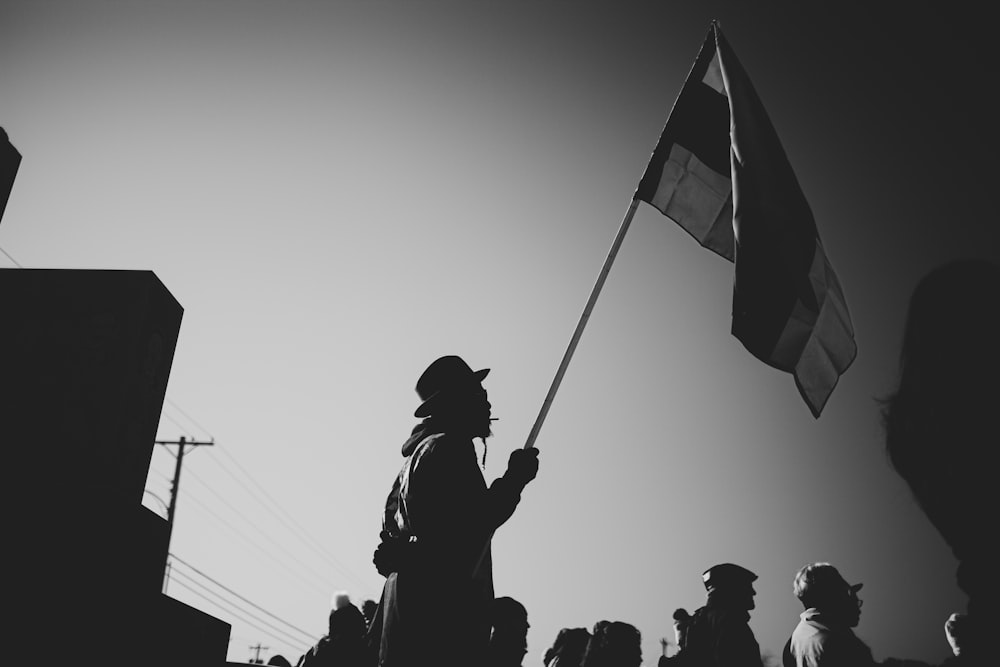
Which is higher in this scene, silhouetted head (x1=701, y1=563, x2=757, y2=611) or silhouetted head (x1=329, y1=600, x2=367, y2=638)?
silhouetted head (x1=701, y1=563, x2=757, y2=611)

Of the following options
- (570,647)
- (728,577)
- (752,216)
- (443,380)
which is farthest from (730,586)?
(443,380)

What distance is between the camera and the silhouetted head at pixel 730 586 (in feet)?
21.0

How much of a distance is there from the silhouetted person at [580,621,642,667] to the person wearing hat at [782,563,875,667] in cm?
272

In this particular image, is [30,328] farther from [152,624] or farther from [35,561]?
[152,624]

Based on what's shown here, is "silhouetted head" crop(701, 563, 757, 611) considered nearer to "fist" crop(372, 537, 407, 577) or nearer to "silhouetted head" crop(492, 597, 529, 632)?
"silhouetted head" crop(492, 597, 529, 632)

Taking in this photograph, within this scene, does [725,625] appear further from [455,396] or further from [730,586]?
[455,396]

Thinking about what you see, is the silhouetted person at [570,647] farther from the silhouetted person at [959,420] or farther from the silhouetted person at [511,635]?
the silhouetted person at [959,420]

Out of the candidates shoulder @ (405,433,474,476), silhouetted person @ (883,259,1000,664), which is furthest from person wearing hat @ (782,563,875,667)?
silhouetted person @ (883,259,1000,664)

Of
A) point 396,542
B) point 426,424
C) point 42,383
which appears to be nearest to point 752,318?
point 426,424

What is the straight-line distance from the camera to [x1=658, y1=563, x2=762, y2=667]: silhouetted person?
6.15 m

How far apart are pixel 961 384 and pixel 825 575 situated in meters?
3.55

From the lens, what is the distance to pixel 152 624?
3.33 meters

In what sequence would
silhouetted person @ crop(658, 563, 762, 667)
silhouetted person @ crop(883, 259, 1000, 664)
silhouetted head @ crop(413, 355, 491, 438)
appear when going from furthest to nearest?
silhouetted person @ crop(658, 563, 762, 667) < silhouetted head @ crop(413, 355, 491, 438) < silhouetted person @ crop(883, 259, 1000, 664)

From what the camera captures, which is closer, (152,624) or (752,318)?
(152,624)
